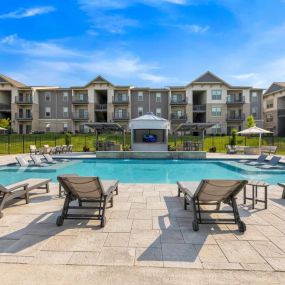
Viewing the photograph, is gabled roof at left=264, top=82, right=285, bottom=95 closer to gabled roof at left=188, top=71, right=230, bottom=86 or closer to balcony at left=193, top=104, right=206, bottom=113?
gabled roof at left=188, top=71, right=230, bottom=86

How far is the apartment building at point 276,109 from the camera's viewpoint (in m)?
39.7

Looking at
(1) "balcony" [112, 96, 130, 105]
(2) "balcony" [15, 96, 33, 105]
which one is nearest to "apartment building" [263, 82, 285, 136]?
(1) "balcony" [112, 96, 130, 105]

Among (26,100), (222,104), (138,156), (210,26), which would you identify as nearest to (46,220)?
(210,26)

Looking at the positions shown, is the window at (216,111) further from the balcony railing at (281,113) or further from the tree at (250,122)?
the balcony railing at (281,113)

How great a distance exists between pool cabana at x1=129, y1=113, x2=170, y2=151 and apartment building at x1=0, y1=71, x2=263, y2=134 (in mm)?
14470

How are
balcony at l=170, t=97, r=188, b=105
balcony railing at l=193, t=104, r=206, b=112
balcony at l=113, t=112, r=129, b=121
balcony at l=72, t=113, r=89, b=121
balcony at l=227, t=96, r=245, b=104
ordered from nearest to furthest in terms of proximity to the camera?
balcony at l=170, t=97, r=188, b=105 → balcony at l=227, t=96, r=245, b=104 → balcony at l=113, t=112, r=129, b=121 → balcony railing at l=193, t=104, r=206, b=112 → balcony at l=72, t=113, r=89, b=121

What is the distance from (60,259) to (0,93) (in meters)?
45.7

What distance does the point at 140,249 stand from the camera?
326 centimetres

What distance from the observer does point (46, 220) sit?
4453 mm

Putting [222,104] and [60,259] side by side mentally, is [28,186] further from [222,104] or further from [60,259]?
[222,104]

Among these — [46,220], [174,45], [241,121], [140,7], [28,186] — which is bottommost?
[46,220]

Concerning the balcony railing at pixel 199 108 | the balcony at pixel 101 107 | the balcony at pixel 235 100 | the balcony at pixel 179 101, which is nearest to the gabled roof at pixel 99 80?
the balcony at pixel 101 107

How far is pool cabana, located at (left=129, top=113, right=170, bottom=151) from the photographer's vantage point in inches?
806

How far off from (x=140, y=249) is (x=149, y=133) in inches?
813
